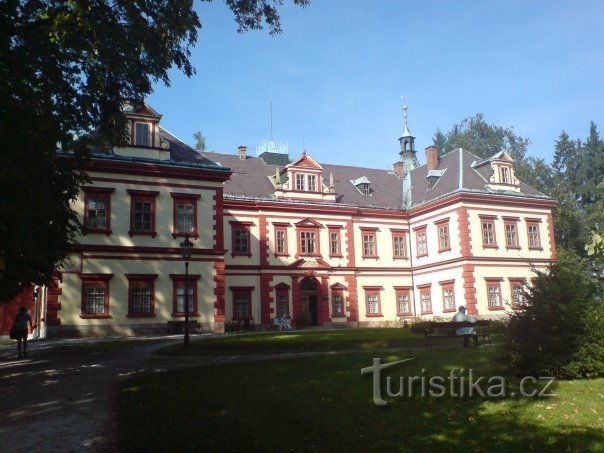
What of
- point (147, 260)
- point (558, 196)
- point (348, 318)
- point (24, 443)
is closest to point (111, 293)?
point (147, 260)

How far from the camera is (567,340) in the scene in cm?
1075

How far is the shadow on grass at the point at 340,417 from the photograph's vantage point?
6867 millimetres

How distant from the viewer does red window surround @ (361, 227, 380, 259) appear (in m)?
40.3

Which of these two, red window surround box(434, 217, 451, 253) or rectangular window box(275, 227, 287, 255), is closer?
rectangular window box(275, 227, 287, 255)

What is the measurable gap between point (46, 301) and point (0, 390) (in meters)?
16.9

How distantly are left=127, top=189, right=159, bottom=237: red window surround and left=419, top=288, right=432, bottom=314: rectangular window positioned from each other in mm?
19855

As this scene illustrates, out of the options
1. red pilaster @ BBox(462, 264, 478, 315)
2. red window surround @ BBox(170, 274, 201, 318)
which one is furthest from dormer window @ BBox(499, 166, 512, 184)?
red window surround @ BBox(170, 274, 201, 318)

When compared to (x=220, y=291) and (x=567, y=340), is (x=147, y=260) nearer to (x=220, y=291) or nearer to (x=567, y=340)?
(x=220, y=291)

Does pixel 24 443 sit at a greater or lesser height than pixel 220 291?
lesser

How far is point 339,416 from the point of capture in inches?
323

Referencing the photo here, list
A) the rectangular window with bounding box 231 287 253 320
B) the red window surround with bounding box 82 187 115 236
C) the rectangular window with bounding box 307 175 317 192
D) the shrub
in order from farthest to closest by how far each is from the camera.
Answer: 1. the rectangular window with bounding box 307 175 317 192
2. the rectangular window with bounding box 231 287 253 320
3. the red window surround with bounding box 82 187 115 236
4. the shrub

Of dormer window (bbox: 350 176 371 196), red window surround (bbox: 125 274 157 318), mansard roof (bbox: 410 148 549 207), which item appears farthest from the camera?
dormer window (bbox: 350 176 371 196)

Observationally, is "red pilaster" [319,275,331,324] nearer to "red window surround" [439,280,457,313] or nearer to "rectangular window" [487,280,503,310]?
"red window surround" [439,280,457,313]

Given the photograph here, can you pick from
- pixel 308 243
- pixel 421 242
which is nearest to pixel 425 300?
pixel 421 242
